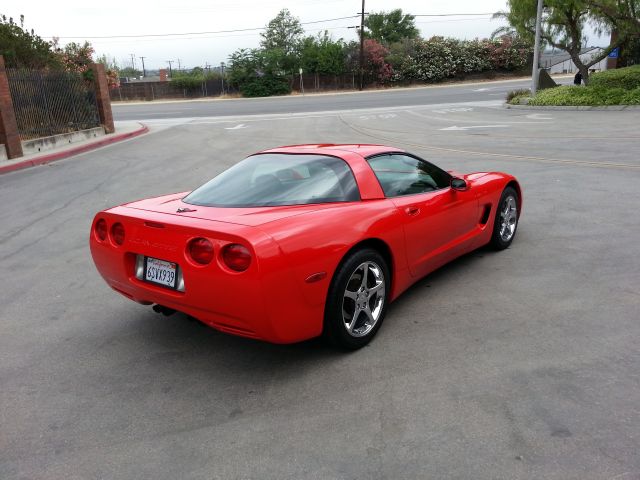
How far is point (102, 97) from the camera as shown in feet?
66.8

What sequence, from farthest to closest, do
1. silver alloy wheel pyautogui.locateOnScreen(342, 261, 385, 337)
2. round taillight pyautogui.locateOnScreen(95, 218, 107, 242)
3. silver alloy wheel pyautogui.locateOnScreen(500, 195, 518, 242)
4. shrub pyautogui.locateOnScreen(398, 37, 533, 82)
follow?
shrub pyautogui.locateOnScreen(398, 37, 533, 82) < silver alloy wheel pyautogui.locateOnScreen(500, 195, 518, 242) < round taillight pyautogui.locateOnScreen(95, 218, 107, 242) < silver alloy wheel pyautogui.locateOnScreen(342, 261, 385, 337)

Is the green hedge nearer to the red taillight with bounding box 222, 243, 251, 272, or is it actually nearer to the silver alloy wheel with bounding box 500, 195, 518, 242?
the silver alloy wheel with bounding box 500, 195, 518, 242

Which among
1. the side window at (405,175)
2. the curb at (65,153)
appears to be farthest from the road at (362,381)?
the curb at (65,153)

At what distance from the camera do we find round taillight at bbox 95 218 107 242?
3.88 metres

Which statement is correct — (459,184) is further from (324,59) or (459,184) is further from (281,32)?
(281,32)

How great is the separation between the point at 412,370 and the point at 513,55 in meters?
55.9

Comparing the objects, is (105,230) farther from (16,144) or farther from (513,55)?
(513,55)

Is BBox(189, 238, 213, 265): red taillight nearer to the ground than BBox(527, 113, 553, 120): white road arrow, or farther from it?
farther from it

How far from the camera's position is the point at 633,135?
46.3 feet

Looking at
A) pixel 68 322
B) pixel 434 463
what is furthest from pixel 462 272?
pixel 68 322

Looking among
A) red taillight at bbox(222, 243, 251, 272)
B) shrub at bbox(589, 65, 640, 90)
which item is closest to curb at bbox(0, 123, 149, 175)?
red taillight at bbox(222, 243, 251, 272)

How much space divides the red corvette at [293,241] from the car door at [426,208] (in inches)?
0.5

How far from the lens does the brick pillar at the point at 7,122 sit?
14.6 m

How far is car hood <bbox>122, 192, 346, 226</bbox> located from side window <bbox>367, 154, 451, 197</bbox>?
2.13 feet
